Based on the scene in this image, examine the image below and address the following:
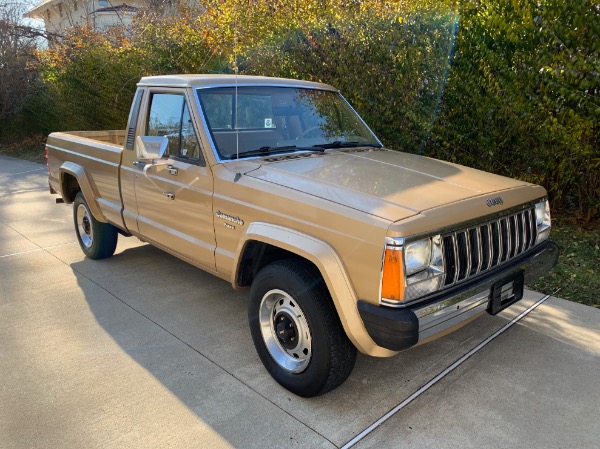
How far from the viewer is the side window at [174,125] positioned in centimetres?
378

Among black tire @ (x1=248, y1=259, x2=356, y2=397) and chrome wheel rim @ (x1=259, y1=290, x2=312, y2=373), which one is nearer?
black tire @ (x1=248, y1=259, x2=356, y2=397)

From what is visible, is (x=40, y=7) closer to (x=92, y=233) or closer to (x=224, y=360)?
(x=92, y=233)

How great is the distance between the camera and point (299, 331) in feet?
9.93

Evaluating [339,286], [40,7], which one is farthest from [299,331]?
[40,7]

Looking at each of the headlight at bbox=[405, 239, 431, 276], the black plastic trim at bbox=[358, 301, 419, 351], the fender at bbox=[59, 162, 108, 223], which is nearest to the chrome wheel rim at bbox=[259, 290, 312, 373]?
the black plastic trim at bbox=[358, 301, 419, 351]

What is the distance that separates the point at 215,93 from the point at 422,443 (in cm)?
278

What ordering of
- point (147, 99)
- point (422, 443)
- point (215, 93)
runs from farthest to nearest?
1. point (147, 99)
2. point (215, 93)
3. point (422, 443)

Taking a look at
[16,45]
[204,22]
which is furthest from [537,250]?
[16,45]

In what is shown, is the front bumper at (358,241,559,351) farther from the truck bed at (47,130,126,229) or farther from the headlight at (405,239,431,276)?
the truck bed at (47,130,126,229)

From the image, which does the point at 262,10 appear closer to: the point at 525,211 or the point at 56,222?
the point at 56,222

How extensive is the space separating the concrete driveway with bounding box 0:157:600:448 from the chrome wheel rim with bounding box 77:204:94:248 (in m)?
0.95

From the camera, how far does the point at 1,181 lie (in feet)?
35.8

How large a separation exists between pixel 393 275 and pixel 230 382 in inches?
55.7

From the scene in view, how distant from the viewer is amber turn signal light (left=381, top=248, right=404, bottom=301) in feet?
8.11
